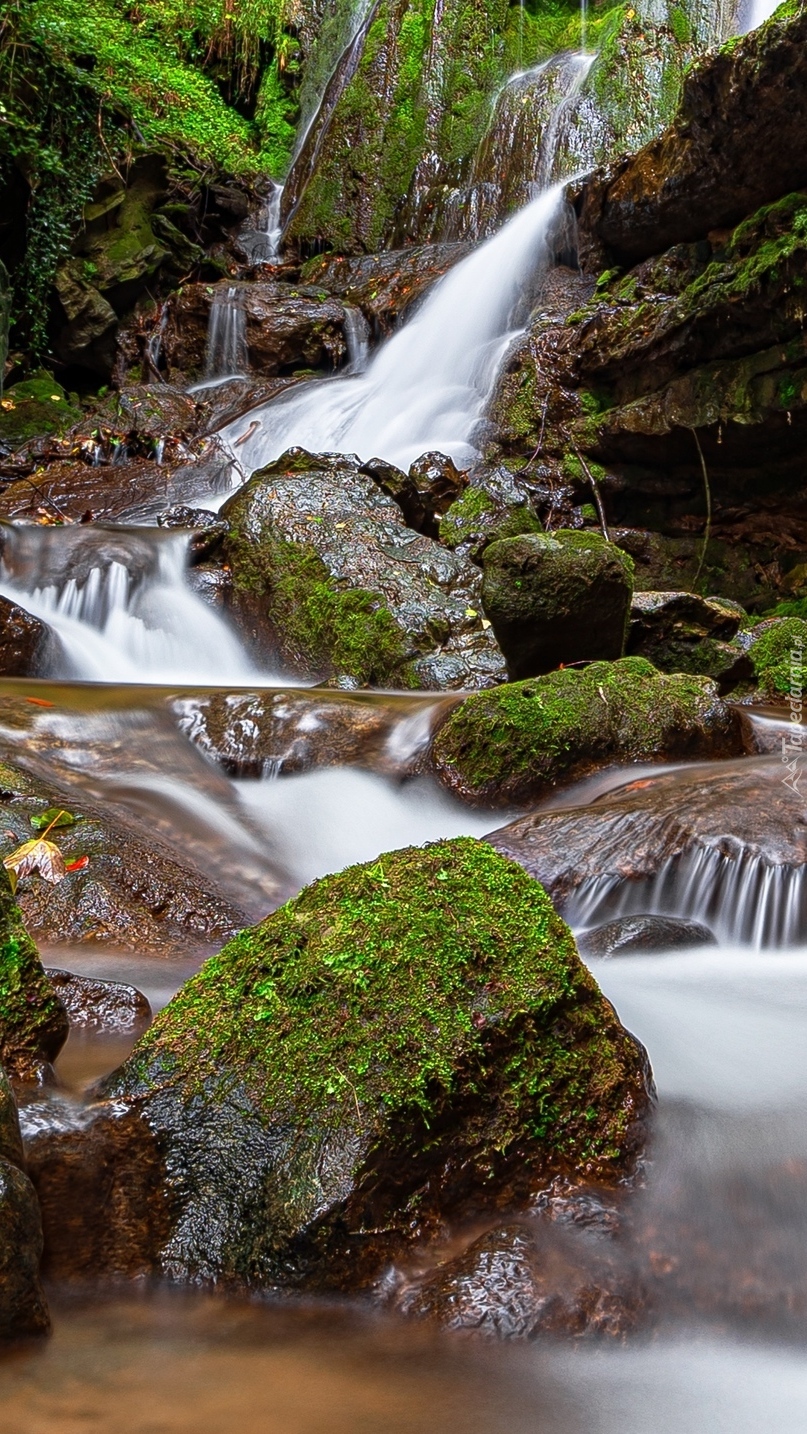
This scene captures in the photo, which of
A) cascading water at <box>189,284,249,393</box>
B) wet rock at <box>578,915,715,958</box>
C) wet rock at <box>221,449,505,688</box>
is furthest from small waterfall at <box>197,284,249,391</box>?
wet rock at <box>578,915,715,958</box>

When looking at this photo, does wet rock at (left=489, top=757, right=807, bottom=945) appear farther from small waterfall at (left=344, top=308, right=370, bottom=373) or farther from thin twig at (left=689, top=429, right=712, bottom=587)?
small waterfall at (left=344, top=308, right=370, bottom=373)

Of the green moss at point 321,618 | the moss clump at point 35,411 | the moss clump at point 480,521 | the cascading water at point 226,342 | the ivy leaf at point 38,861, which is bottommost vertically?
the ivy leaf at point 38,861

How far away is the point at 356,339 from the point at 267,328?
139cm

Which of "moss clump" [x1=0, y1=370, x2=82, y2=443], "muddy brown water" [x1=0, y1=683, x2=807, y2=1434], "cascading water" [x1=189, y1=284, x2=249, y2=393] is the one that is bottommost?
"muddy brown water" [x1=0, y1=683, x2=807, y2=1434]

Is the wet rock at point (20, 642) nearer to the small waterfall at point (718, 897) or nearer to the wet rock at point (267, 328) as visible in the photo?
the small waterfall at point (718, 897)

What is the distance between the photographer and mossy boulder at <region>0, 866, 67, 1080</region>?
225 cm

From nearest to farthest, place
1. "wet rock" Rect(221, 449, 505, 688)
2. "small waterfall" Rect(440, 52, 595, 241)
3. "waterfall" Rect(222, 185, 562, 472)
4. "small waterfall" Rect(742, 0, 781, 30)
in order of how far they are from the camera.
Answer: "wet rock" Rect(221, 449, 505, 688) < "waterfall" Rect(222, 185, 562, 472) < "small waterfall" Rect(440, 52, 595, 241) < "small waterfall" Rect(742, 0, 781, 30)

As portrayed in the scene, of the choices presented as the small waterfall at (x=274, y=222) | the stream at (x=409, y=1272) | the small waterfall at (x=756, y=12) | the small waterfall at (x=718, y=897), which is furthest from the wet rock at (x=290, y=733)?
the small waterfall at (x=756, y=12)

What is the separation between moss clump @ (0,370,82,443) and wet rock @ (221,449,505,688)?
17.6 ft

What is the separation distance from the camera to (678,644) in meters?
7.48

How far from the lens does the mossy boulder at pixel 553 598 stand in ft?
20.1

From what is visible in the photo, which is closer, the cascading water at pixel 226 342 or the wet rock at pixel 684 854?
the wet rock at pixel 684 854

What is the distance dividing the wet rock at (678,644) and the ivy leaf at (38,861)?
4948mm

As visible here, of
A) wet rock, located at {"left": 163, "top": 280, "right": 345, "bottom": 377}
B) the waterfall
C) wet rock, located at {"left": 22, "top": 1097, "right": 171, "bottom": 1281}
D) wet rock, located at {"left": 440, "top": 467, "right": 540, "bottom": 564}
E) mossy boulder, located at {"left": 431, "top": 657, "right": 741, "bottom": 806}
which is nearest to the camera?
wet rock, located at {"left": 22, "top": 1097, "right": 171, "bottom": 1281}
